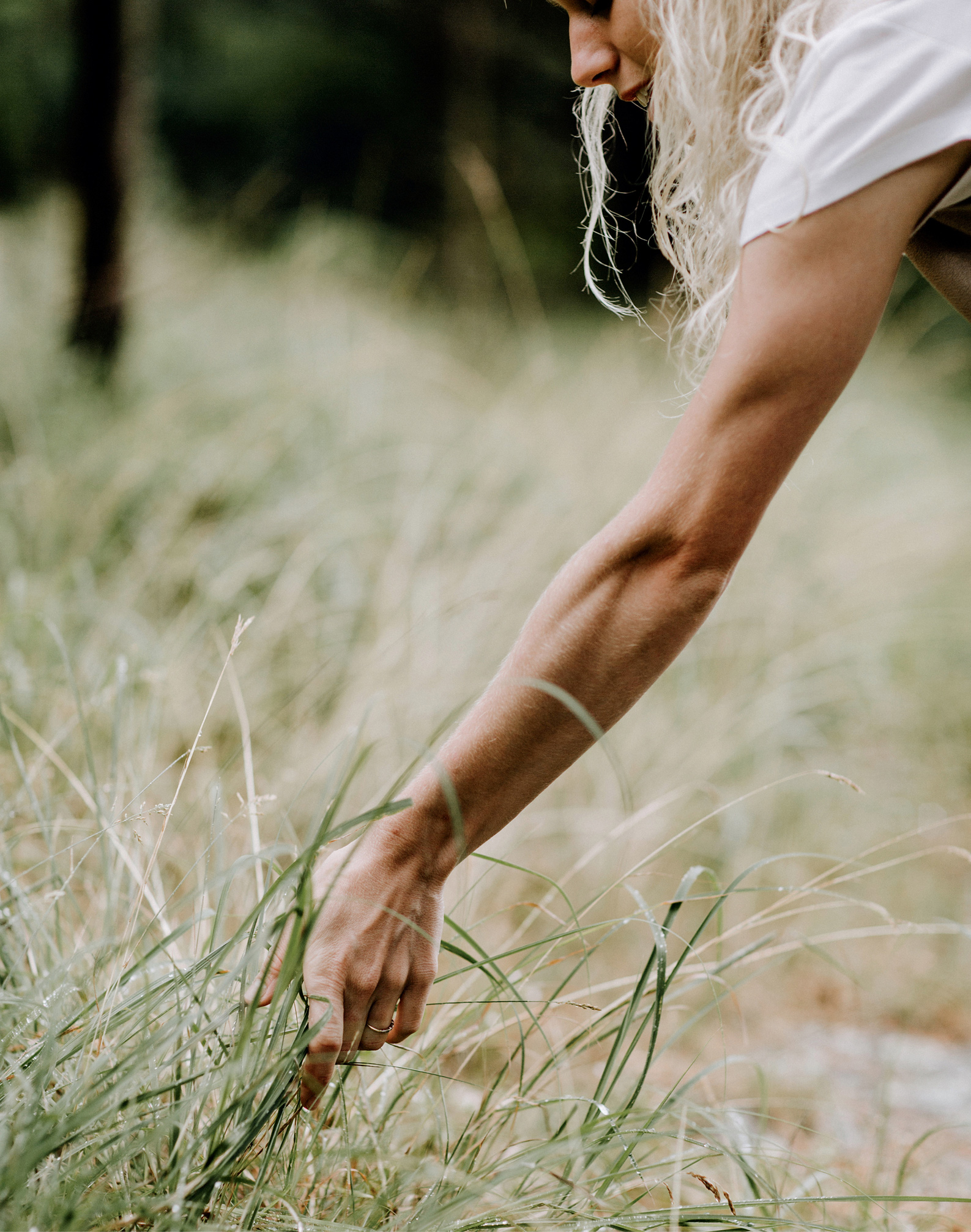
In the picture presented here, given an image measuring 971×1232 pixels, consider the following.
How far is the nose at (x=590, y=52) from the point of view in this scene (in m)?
0.92

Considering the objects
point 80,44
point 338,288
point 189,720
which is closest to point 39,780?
point 189,720

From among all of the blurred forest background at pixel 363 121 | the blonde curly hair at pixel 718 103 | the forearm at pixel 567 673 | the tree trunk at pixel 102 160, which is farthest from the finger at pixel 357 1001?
the blurred forest background at pixel 363 121

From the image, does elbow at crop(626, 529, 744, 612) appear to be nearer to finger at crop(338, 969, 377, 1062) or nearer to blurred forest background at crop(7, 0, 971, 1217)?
blurred forest background at crop(7, 0, 971, 1217)

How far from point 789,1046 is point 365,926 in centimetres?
Answer: 127

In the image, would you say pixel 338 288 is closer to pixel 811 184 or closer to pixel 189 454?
pixel 189 454

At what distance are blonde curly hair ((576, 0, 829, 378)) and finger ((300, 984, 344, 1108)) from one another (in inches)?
27.3

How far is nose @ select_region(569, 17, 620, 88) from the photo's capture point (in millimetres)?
923

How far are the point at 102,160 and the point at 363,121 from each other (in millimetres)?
7395

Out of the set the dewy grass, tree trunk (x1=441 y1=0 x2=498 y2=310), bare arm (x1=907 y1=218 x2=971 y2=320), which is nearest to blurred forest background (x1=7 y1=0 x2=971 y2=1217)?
the dewy grass

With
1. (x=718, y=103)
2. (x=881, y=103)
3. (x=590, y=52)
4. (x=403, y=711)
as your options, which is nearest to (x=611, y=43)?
(x=590, y=52)

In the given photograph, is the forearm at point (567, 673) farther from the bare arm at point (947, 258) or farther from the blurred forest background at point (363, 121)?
the blurred forest background at point (363, 121)

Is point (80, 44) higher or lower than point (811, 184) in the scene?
higher

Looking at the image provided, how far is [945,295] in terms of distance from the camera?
94 centimetres

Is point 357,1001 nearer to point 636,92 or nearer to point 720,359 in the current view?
point 720,359
